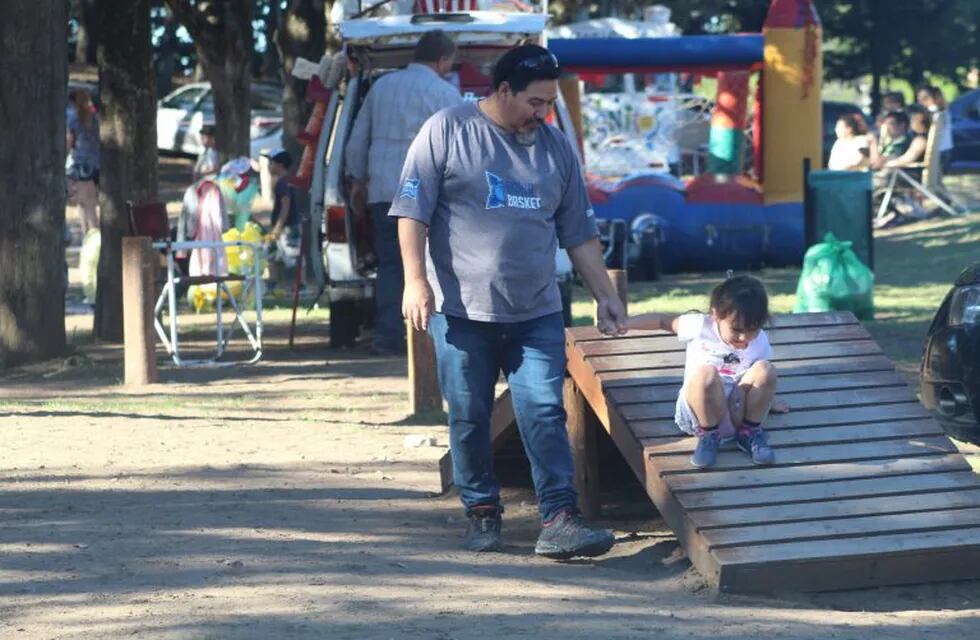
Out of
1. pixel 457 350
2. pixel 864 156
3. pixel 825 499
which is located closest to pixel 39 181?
pixel 457 350

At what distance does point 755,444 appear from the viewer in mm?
6480

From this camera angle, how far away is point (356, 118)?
12031mm

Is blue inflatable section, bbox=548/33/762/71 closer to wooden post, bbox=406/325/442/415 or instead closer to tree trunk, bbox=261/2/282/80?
wooden post, bbox=406/325/442/415

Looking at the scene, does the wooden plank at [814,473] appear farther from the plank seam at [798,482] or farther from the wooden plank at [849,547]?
the wooden plank at [849,547]

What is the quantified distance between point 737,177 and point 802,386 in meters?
13.3

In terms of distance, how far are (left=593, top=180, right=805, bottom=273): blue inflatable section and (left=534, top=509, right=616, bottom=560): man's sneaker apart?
12509mm

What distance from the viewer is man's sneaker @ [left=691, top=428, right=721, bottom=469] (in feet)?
21.1

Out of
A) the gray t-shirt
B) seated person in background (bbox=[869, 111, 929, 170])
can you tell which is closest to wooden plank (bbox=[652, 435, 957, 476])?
the gray t-shirt

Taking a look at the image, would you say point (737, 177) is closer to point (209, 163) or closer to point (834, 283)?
point (209, 163)

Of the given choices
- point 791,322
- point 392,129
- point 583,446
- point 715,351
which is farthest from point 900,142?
point 715,351

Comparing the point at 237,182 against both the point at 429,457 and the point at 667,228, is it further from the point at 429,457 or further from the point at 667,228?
the point at 429,457

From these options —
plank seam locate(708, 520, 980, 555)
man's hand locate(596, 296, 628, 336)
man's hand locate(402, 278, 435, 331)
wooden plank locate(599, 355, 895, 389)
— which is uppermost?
man's hand locate(402, 278, 435, 331)

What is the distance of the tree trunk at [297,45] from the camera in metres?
21.4

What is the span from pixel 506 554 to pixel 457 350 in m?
0.82
